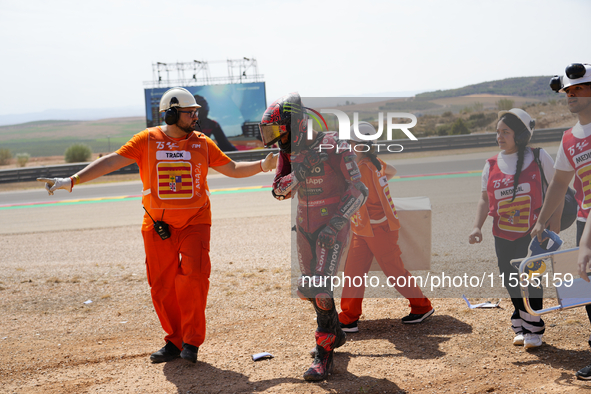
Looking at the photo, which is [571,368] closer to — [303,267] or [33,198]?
[303,267]

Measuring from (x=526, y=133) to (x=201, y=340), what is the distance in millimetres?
3262

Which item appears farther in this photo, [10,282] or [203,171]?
[10,282]

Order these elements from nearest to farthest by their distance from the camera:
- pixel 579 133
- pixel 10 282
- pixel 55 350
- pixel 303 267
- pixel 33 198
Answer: pixel 579 133 → pixel 303 267 → pixel 55 350 → pixel 10 282 → pixel 33 198

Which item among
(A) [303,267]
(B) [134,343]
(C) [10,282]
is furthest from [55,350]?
(C) [10,282]

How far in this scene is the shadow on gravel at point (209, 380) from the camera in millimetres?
3922

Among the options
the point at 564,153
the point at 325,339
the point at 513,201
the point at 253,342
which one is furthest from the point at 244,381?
the point at 564,153

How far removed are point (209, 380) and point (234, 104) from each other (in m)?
34.4

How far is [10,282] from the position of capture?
7582mm

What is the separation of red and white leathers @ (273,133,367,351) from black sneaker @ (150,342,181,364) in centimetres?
149

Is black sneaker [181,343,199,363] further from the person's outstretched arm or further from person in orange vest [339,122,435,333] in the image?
the person's outstretched arm

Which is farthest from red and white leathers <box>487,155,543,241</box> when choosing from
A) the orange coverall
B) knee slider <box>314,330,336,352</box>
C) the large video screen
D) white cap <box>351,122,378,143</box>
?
the large video screen

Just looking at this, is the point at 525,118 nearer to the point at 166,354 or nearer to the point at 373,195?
the point at 373,195

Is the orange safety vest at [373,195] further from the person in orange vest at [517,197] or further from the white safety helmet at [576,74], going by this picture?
the white safety helmet at [576,74]

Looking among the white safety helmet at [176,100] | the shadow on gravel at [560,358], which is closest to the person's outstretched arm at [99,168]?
the white safety helmet at [176,100]
